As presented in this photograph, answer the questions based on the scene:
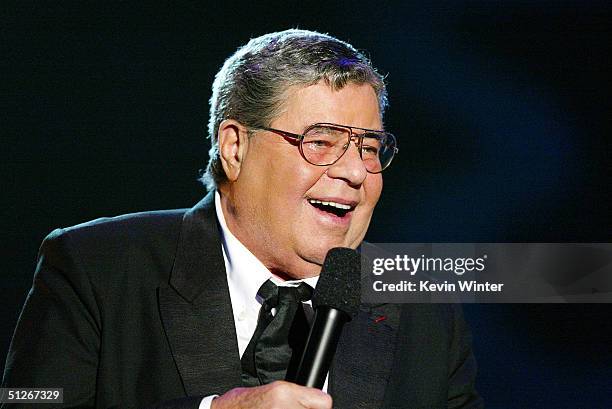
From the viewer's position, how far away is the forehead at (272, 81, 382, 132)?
221 centimetres

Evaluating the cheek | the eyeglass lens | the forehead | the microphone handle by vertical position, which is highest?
the forehead

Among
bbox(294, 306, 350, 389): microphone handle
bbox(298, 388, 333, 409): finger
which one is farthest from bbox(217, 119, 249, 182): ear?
bbox(298, 388, 333, 409): finger

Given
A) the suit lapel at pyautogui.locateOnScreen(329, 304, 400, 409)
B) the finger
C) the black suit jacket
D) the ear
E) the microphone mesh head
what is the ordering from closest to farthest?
the finger
the microphone mesh head
the black suit jacket
the suit lapel at pyautogui.locateOnScreen(329, 304, 400, 409)
the ear

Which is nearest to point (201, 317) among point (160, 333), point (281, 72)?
point (160, 333)

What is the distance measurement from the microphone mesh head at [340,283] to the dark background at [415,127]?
39.3 inches

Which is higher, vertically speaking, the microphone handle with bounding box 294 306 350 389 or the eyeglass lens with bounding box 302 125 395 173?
the eyeglass lens with bounding box 302 125 395 173

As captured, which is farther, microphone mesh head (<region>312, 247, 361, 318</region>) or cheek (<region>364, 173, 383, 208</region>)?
cheek (<region>364, 173, 383, 208</region>)

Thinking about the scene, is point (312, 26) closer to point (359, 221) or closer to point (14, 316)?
point (359, 221)

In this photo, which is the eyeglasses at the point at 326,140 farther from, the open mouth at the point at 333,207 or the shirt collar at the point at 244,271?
the shirt collar at the point at 244,271

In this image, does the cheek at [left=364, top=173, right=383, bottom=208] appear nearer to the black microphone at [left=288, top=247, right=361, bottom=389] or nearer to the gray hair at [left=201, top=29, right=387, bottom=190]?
the gray hair at [left=201, top=29, right=387, bottom=190]

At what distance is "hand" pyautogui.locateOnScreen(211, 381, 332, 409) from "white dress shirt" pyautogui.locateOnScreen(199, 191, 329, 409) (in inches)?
17.9

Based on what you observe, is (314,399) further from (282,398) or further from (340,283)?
(340,283)

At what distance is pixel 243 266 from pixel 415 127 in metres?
0.93

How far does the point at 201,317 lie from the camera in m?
2.20
